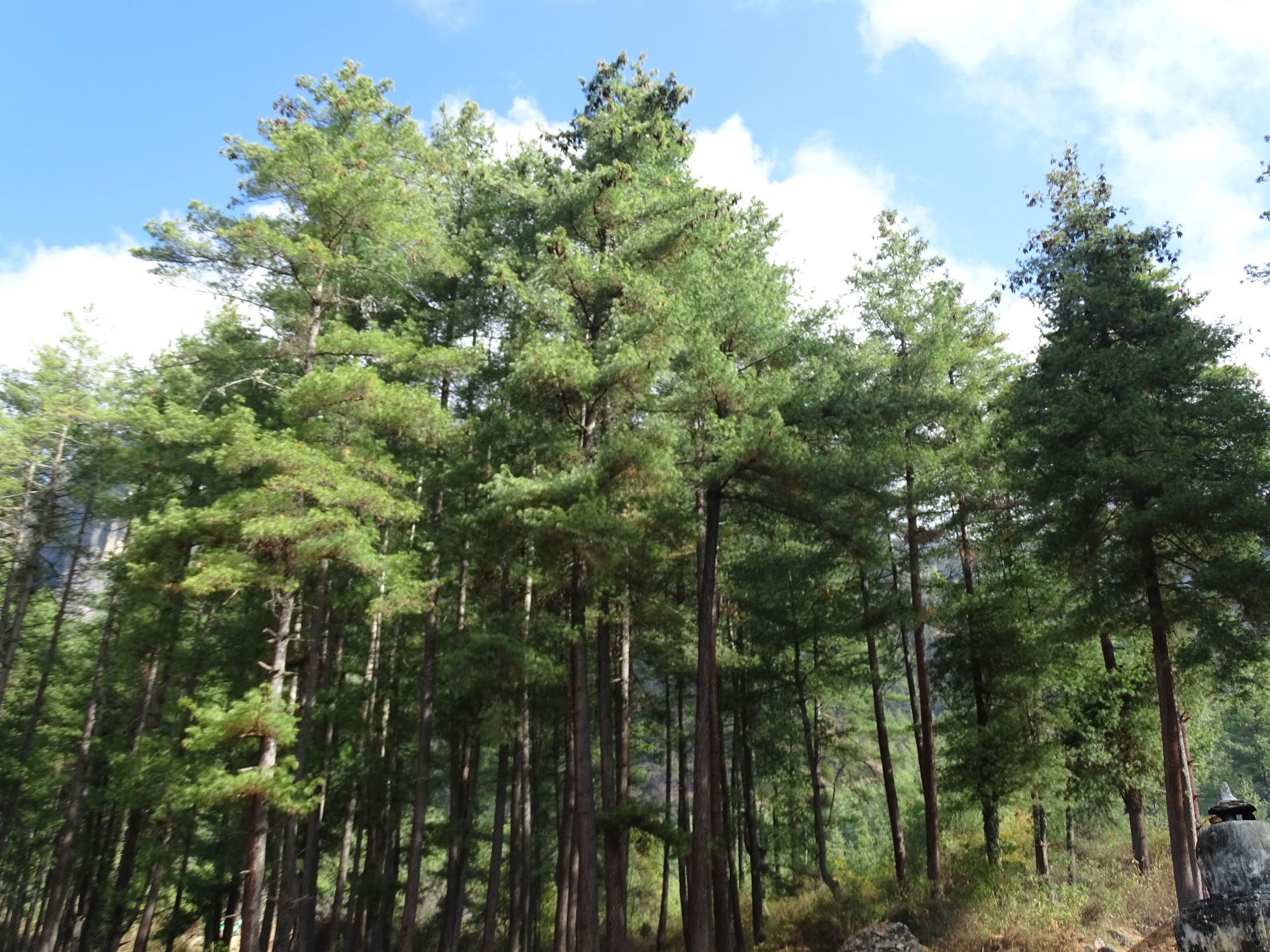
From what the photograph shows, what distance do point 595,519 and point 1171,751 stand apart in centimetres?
1034

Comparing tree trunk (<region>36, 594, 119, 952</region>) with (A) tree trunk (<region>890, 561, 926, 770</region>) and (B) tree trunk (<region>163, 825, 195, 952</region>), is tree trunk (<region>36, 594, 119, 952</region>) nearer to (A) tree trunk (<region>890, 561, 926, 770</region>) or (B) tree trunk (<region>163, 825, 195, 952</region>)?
(B) tree trunk (<region>163, 825, 195, 952</region>)

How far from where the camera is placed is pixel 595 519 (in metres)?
11.3

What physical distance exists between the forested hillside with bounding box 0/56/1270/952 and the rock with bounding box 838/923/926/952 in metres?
2.18

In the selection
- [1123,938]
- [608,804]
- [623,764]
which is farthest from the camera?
[623,764]

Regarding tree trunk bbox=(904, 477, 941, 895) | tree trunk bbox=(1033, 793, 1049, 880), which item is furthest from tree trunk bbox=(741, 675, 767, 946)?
tree trunk bbox=(1033, 793, 1049, 880)

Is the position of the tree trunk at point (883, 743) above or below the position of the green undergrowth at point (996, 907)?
above

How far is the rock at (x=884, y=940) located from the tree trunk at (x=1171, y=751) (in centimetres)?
430

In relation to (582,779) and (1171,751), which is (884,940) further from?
(582,779)

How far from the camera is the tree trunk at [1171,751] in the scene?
11953 millimetres

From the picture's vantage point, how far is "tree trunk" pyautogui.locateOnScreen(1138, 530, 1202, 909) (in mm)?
11953

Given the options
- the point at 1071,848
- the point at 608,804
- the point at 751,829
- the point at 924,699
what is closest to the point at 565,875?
the point at 751,829

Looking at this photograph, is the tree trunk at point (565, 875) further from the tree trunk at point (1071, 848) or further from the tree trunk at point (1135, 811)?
the tree trunk at point (1135, 811)

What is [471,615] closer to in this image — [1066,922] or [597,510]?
[597,510]

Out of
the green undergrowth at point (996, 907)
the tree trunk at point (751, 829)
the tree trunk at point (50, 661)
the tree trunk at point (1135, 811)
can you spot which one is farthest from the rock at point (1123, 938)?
the tree trunk at point (50, 661)
